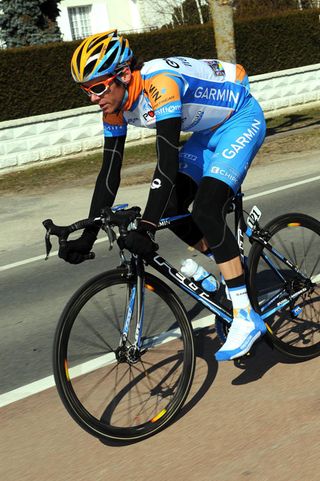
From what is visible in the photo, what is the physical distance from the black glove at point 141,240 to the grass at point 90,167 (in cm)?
935

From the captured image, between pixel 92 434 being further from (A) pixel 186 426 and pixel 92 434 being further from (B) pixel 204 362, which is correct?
(B) pixel 204 362

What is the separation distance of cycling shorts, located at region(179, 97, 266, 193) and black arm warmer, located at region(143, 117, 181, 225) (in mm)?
404

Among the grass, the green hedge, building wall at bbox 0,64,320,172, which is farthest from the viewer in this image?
the green hedge

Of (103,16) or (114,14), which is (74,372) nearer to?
(114,14)

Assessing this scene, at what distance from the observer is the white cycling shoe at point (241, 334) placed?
4469 millimetres

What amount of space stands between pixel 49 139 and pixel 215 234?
12.8 meters

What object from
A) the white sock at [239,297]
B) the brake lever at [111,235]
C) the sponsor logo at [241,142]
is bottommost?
the white sock at [239,297]

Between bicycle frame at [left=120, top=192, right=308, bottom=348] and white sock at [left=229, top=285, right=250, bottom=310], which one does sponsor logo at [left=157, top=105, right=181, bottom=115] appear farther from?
white sock at [left=229, top=285, right=250, bottom=310]

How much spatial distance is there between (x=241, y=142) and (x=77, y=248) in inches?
42.6

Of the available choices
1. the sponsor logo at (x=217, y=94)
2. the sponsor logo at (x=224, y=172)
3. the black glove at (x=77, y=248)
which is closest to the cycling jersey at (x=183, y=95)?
the sponsor logo at (x=217, y=94)

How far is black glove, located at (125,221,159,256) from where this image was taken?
13.1 feet

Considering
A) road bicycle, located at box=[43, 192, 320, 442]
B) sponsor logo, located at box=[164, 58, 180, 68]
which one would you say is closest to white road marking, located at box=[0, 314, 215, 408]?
road bicycle, located at box=[43, 192, 320, 442]

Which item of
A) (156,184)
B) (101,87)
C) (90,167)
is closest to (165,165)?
(156,184)

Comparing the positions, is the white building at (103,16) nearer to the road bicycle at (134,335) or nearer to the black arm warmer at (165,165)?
the road bicycle at (134,335)
